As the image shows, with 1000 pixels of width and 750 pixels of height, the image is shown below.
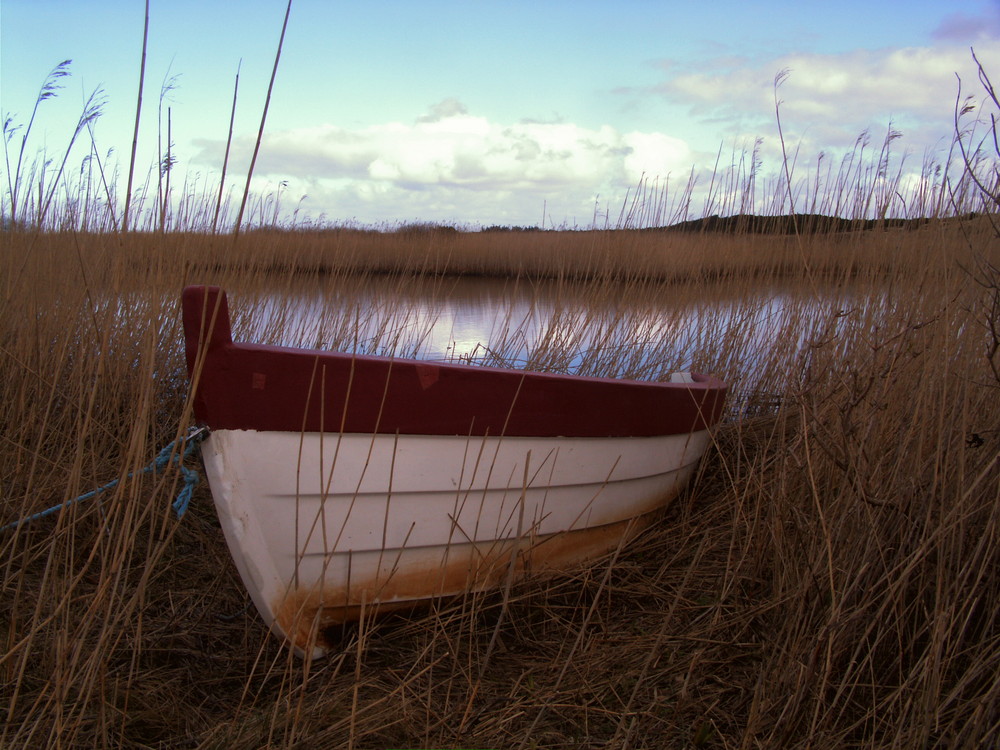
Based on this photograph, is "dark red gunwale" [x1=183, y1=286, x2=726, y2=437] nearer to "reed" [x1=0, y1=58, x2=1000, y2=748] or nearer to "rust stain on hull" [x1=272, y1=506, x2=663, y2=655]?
"reed" [x1=0, y1=58, x2=1000, y2=748]

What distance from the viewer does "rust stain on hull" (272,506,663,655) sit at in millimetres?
1701

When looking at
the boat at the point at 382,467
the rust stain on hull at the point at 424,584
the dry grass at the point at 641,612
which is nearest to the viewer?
the dry grass at the point at 641,612

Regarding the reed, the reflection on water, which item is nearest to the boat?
the reed

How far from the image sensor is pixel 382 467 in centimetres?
164

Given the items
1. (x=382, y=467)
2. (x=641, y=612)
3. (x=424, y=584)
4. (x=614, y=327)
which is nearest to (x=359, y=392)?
(x=382, y=467)

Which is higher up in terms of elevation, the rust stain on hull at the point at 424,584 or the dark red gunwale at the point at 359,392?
the dark red gunwale at the point at 359,392

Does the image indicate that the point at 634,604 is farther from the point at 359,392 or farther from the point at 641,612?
the point at 359,392

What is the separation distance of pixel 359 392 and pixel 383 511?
309mm

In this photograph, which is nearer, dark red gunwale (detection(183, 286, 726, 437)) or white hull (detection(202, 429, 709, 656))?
dark red gunwale (detection(183, 286, 726, 437))

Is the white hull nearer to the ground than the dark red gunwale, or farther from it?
nearer to the ground

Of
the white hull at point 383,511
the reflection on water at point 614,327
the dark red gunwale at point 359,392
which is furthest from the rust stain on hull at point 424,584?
the reflection on water at point 614,327

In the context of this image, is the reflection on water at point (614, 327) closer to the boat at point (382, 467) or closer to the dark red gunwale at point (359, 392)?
the boat at point (382, 467)

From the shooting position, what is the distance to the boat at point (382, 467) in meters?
1.50

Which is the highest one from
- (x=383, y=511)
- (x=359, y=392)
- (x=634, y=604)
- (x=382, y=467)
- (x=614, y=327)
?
(x=614, y=327)
